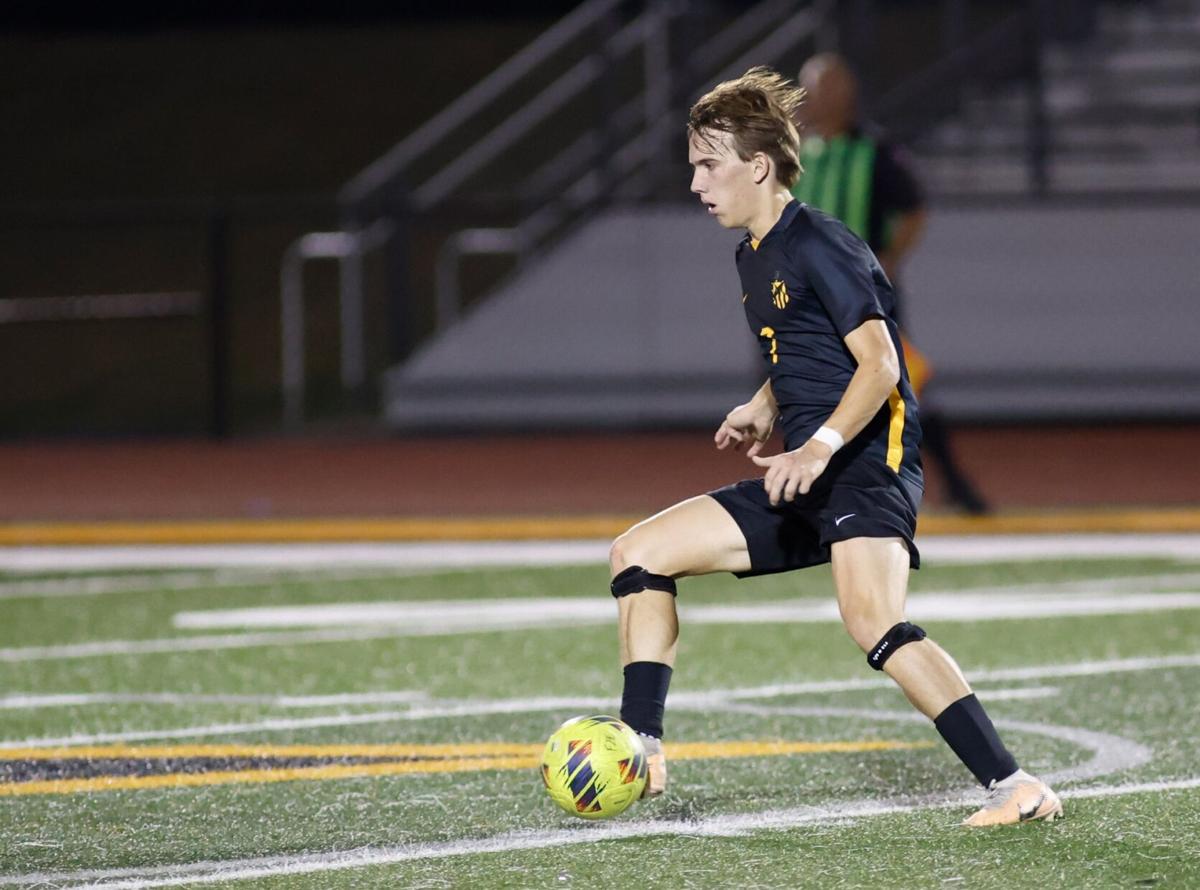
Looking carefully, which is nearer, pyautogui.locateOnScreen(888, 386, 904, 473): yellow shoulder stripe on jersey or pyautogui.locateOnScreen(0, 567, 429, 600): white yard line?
pyautogui.locateOnScreen(888, 386, 904, 473): yellow shoulder stripe on jersey

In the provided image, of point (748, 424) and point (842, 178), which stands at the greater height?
point (842, 178)

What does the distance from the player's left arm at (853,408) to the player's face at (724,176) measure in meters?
0.45

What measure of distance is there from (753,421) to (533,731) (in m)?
1.54

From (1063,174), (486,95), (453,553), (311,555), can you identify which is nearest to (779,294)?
(453,553)

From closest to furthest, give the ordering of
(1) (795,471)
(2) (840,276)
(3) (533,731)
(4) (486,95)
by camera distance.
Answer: (1) (795,471) → (2) (840,276) → (3) (533,731) → (4) (486,95)

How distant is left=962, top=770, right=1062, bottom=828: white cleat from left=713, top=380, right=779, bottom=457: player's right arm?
42.6 inches

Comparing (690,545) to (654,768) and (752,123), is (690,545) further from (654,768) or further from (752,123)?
(752,123)

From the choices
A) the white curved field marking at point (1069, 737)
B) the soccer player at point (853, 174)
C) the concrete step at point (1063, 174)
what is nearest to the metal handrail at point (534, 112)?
the concrete step at point (1063, 174)

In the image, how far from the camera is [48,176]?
36.4m

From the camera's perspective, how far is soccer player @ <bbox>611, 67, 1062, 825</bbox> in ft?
18.7

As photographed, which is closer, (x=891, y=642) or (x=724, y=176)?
(x=891, y=642)

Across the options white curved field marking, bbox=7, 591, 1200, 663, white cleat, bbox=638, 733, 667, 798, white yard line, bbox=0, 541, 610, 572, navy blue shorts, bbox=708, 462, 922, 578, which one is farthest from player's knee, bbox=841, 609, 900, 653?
white yard line, bbox=0, 541, 610, 572

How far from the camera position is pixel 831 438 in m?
5.64

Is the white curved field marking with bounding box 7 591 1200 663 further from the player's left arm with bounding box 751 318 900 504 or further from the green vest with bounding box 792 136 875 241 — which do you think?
the player's left arm with bounding box 751 318 900 504
